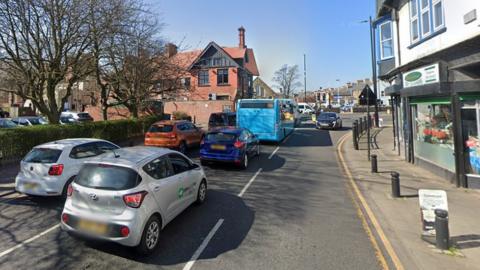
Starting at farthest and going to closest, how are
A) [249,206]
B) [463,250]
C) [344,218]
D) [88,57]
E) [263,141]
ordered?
1. [263,141]
2. [88,57]
3. [249,206]
4. [344,218]
5. [463,250]

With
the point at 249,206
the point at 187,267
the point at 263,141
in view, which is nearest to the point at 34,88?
the point at 263,141

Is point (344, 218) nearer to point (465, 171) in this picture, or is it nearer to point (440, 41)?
point (465, 171)

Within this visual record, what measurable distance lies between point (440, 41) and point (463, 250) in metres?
6.86

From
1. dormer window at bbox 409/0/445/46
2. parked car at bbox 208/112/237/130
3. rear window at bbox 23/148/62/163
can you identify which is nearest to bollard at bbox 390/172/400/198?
dormer window at bbox 409/0/445/46

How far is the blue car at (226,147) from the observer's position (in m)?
11.2

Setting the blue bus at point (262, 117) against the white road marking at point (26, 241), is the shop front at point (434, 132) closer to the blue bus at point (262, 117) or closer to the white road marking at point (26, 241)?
the blue bus at point (262, 117)

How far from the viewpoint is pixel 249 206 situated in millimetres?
7250

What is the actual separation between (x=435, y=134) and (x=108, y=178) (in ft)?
34.0

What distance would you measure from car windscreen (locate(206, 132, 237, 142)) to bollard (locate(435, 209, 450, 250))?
7326 millimetres

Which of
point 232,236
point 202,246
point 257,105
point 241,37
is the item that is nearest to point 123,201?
point 202,246

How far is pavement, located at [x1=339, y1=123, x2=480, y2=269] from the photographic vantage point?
15.6ft

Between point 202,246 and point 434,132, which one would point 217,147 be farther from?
point 434,132

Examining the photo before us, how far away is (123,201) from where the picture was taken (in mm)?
4719

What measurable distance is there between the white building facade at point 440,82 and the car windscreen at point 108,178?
8288mm
